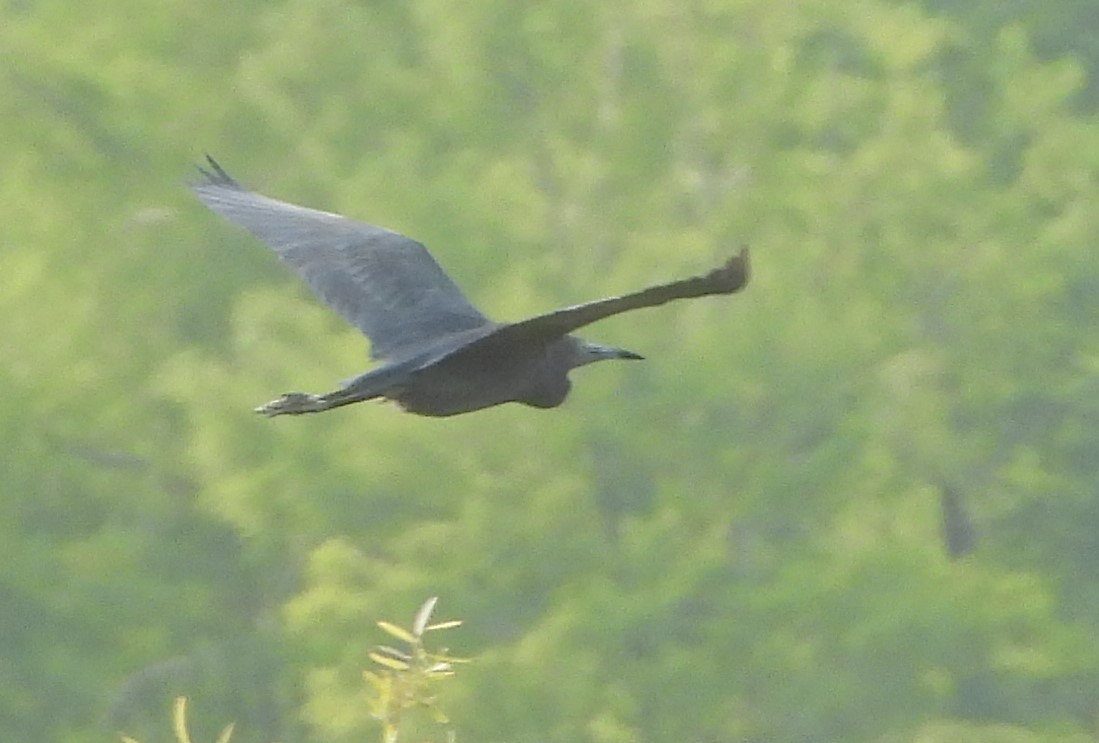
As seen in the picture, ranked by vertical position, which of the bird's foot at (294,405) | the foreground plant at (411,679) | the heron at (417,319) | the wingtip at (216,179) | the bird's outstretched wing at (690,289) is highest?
the wingtip at (216,179)

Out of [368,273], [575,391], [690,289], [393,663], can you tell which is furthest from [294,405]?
[575,391]

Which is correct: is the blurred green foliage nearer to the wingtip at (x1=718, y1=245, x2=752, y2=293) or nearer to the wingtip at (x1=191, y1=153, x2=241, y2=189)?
the wingtip at (x1=191, y1=153, x2=241, y2=189)

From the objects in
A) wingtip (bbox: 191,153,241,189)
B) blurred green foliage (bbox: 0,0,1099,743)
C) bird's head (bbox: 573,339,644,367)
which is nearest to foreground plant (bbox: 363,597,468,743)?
bird's head (bbox: 573,339,644,367)

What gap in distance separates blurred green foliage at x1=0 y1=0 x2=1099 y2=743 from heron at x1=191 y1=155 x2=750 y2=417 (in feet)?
32.3

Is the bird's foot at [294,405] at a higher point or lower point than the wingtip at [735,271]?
higher

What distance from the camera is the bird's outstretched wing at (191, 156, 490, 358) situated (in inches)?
234

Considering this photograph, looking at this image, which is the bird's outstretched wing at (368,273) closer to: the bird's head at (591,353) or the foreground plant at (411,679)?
the bird's head at (591,353)

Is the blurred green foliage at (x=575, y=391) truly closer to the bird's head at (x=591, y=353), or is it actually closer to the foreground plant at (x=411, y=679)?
the bird's head at (x=591, y=353)

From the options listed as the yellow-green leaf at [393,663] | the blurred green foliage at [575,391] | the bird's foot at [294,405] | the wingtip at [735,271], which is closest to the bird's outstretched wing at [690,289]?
the wingtip at [735,271]

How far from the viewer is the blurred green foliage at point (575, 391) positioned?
17.0 metres

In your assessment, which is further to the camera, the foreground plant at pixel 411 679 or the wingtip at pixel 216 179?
the wingtip at pixel 216 179

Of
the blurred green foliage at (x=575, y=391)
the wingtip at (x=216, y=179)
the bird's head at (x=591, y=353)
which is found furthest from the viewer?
the blurred green foliage at (x=575, y=391)

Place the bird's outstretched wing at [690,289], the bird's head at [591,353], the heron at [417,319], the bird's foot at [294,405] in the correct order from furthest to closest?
the bird's head at [591,353] → the bird's foot at [294,405] → the heron at [417,319] → the bird's outstretched wing at [690,289]

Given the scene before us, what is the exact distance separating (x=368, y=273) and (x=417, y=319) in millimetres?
250
